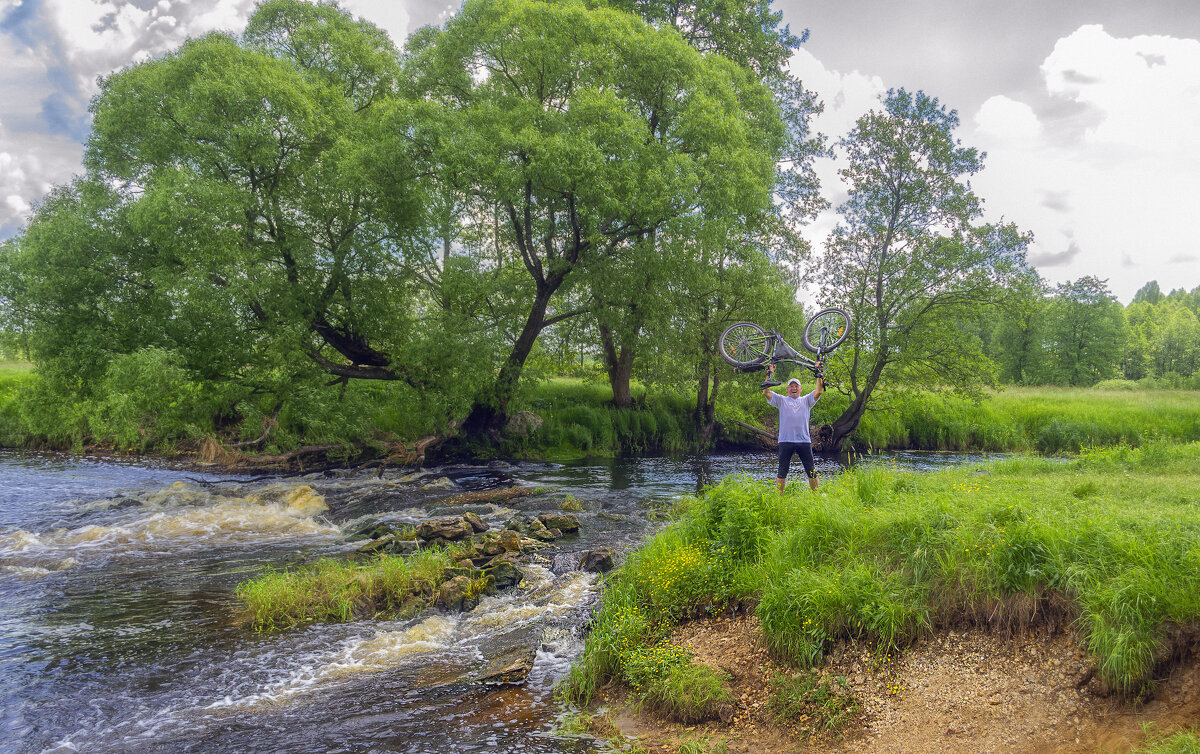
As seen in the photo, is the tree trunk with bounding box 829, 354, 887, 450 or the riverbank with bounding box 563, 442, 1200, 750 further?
the tree trunk with bounding box 829, 354, 887, 450

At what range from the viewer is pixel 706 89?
23.4 meters

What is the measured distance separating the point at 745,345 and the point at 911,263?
52.1 ft

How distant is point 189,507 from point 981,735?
55.3 ft

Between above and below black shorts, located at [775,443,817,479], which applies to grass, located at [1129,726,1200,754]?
below

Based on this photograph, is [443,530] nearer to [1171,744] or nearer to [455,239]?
[1171,744]

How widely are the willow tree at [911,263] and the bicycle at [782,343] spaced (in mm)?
14410

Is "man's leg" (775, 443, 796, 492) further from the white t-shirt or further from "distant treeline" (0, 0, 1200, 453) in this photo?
"distant treeline" (0, 0, 1200, 453)

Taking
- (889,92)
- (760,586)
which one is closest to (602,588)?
(760,586)

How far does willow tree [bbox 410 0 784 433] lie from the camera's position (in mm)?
20734

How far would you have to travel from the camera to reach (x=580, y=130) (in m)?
20.8

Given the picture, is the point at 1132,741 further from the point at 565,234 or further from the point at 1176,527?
the point at 565,234

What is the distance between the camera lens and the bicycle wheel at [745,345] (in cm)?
1497

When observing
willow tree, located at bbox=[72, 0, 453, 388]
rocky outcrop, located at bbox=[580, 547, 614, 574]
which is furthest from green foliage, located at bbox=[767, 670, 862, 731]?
willow tree, located at bbox=[72, 0, 453, 388]

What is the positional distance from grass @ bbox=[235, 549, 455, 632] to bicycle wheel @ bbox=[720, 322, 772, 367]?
7856mm
